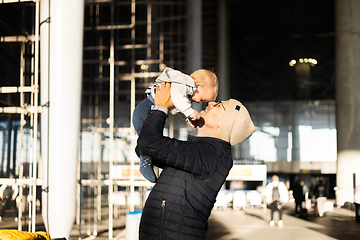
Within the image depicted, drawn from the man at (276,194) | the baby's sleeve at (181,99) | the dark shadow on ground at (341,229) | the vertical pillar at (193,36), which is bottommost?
the dark shadow on ground at (341,229)

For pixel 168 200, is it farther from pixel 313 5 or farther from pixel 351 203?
pixel 313 5

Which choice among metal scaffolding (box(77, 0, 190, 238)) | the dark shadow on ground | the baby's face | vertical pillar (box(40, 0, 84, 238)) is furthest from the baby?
the dark shadow on ground

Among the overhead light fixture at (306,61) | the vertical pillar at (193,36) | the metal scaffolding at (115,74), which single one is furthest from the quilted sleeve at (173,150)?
the overhead light fixture at (306,61)

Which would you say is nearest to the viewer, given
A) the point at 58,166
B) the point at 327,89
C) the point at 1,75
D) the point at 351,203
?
the point at 58,166

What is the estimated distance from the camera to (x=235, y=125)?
219 cm

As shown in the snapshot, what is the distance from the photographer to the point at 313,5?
149 feet

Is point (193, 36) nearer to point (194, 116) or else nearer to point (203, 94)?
point (203, 94)

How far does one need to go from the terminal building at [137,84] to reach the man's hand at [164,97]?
4.42m

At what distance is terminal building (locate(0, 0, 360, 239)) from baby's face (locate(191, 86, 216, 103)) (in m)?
4.34

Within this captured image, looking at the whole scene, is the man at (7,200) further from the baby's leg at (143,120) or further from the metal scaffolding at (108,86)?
the baby's leg at (143,120)

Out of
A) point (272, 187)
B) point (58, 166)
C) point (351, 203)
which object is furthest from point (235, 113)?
point (351, 203)

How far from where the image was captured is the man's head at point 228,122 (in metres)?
2.19

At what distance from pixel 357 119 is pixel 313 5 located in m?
22.1

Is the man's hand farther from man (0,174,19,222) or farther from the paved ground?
the paved ground
